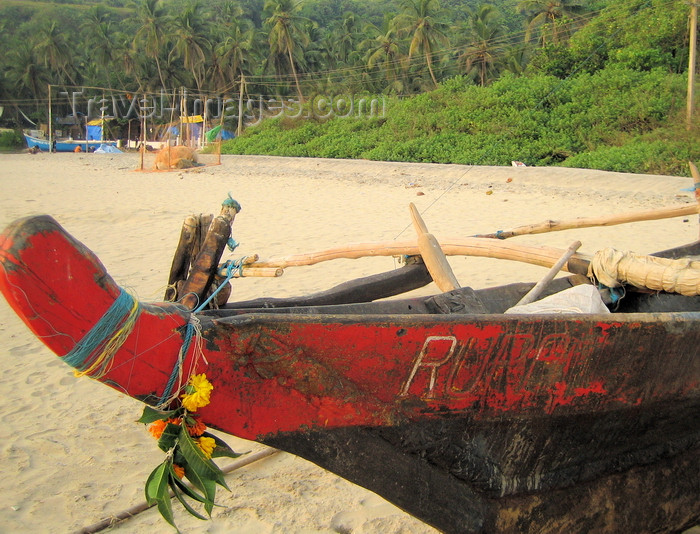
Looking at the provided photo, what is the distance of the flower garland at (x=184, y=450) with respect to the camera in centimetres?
163

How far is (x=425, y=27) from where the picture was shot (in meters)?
32.8

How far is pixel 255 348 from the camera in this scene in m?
1.67

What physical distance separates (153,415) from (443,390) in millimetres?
842

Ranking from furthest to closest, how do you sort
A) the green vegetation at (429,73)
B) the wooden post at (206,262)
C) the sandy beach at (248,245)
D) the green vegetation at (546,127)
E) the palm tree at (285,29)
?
the palm tree at (285,29)
the green vegetation at (429,73)
the green vegetation at (546,127)
the sandy beach at (248,245)
the wooden post at (206,262)

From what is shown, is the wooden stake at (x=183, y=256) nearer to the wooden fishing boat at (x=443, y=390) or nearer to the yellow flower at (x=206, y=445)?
the wooden fishing boat at (x=443, y=390)

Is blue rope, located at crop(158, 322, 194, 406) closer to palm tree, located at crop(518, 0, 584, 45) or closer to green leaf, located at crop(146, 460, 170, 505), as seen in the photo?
green leaf, located at crop(146, 460, 170, 505)

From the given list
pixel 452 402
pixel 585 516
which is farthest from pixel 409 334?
pixel 585 516

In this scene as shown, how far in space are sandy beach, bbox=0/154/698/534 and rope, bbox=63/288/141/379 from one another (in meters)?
1.08

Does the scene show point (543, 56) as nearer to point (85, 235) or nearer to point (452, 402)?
point (85, 235)

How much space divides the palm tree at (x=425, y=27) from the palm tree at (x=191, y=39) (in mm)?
15218

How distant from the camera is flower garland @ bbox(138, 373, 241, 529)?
5.34ft

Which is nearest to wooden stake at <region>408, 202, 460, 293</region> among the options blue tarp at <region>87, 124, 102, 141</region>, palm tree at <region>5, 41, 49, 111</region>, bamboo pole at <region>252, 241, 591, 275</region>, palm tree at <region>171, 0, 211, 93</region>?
bamboo pole at <region>252, 241, 591, 275</region>

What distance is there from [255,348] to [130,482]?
1557 millimetres

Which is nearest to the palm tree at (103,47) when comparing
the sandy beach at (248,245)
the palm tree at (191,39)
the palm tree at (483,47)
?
the palm tree at (191,39)
